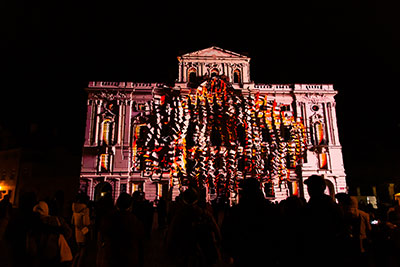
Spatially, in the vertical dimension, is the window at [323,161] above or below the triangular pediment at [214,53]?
below

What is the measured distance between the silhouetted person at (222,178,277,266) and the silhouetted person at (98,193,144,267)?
149cm

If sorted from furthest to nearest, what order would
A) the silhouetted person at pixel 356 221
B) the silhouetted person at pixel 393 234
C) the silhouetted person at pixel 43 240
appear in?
the silhouetted person at pixel 393 234
the silhouetted person at pixel 356 221
the silhouetted person at pixel 43 240

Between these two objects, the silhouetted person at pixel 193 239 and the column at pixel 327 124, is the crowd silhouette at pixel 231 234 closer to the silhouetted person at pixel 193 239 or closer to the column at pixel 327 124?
the silhouetted person at pixel 193 239

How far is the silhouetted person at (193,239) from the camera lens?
4.36 metres

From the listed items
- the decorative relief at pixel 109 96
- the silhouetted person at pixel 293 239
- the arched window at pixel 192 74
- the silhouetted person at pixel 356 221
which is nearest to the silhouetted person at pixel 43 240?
the silhouetted person at pixel 293 239

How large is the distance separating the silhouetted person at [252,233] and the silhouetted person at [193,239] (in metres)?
0.64

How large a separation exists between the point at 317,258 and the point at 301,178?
27383mm

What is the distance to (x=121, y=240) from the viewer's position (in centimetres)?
430

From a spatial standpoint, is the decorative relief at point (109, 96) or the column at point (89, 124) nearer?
the column at point (89, 124)

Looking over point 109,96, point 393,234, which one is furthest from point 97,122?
point 393,234

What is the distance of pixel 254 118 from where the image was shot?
39.6ft

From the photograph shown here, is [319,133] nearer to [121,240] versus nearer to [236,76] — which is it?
[236,76]

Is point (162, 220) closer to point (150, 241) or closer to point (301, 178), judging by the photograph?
point (150, 241)

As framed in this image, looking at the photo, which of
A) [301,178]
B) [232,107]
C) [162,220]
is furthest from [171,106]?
[301,178]
